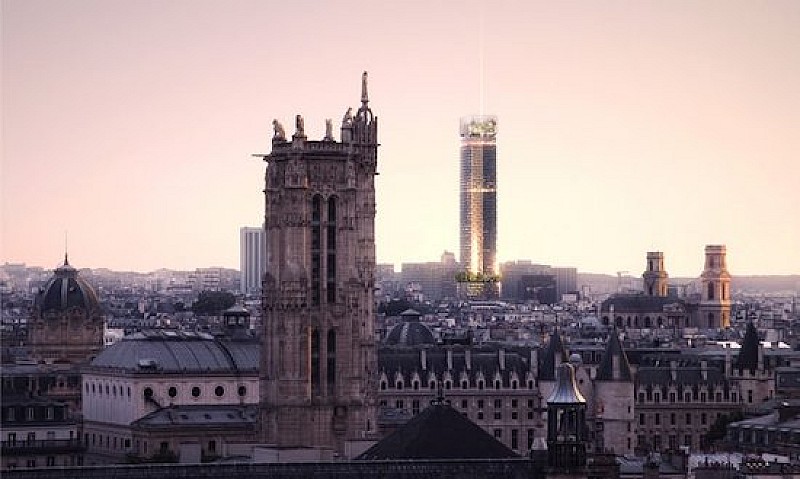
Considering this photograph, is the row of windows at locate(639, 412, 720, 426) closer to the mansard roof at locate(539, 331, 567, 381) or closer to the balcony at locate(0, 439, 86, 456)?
the mansard roof at locate(539, 331, 567, 381)

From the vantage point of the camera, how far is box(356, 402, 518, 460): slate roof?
92.7 m

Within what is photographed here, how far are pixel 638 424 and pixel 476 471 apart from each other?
309ft

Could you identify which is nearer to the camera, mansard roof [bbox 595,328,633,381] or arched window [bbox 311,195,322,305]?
arched window [bbox 311,195,322,305]

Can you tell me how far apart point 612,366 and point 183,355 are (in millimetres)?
38731

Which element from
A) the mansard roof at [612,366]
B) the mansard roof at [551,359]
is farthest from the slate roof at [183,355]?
the mansard roof at [551,359]

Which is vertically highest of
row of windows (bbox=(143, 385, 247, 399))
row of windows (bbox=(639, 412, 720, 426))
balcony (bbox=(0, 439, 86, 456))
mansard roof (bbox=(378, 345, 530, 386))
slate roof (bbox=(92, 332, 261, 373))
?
slate roof (bbox=(92, 332, 261, 373))

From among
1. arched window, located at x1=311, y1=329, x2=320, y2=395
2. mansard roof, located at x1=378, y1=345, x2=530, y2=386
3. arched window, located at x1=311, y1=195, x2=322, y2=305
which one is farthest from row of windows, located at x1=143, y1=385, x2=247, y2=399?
mansard roof, located at x1=378, y1=345, x2=530, y2=386

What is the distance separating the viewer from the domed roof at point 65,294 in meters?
174

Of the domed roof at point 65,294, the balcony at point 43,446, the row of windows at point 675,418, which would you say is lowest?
the row of windows at point 675,418

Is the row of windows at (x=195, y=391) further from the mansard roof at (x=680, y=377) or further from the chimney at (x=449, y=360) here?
the mansard roof at (x=680, y=377)

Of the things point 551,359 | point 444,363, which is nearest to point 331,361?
point 444,363

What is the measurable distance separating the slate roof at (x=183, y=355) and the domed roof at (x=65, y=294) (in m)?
31.4

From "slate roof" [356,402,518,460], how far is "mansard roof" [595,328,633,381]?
251 feet

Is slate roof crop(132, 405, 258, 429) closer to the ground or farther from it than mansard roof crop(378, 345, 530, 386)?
closer to the ground
